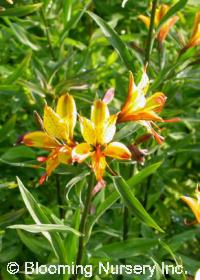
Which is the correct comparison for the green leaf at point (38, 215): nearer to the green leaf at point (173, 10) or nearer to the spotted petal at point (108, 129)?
the spotted petal at point (108, 129)

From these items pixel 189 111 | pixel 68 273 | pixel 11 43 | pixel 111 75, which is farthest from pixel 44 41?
pixel 68 273

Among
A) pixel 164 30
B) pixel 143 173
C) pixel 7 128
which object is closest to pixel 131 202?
pixel 143 173

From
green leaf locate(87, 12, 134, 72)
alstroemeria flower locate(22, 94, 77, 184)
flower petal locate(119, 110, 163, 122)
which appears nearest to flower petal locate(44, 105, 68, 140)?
alstroemeria flower locate(22, 94, 77, 184)

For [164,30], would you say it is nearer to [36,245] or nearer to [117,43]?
[117,43]

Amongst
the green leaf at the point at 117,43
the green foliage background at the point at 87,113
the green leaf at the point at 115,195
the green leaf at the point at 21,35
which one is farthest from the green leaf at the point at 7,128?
the green leaf at the point at 115,195

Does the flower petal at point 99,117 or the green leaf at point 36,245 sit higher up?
the flower petal at point 99,117

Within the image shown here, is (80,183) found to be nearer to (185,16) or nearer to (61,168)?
(61,168)
